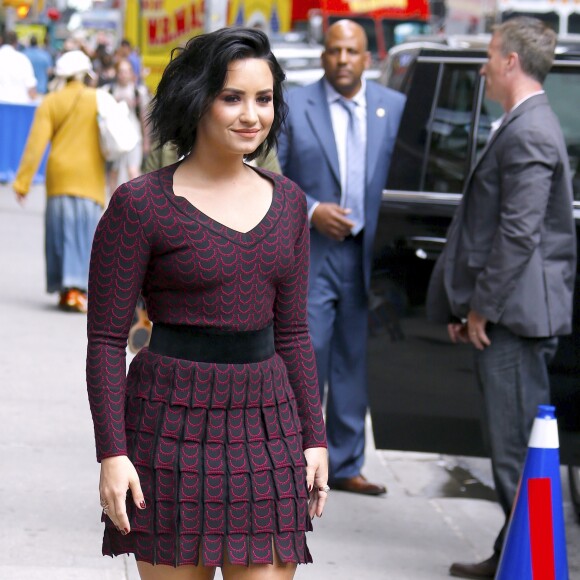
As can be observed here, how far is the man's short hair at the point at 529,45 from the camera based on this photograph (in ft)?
15.9

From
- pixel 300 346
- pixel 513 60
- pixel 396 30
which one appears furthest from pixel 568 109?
pixel 396 30

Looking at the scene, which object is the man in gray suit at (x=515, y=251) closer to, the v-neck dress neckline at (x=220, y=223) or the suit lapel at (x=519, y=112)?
the suit lapel at (x=519, y=112)

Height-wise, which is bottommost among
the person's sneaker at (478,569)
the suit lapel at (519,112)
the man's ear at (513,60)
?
the person's sneaker at (478,569)

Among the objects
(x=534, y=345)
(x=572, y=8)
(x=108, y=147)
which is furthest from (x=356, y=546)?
(x=572, y=8)

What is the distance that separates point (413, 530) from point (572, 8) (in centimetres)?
2442

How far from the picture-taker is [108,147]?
34.4 ft

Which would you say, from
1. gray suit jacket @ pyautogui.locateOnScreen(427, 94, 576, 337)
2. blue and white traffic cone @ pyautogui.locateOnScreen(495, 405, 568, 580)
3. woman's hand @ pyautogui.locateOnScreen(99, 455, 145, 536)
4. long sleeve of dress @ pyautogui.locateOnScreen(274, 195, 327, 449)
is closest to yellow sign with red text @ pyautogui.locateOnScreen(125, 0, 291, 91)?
gray suit jacket @ pyautogui.locateOnScreen(427, 94, 576, 337)

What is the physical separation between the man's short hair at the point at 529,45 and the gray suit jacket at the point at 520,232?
0.11 metres

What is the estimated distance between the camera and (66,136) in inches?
411

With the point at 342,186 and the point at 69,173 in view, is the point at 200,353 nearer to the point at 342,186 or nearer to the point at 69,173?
the point at 342,186

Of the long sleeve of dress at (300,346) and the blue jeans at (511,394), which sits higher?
the long sleeve of dress at (300,346)

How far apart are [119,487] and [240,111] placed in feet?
2.73

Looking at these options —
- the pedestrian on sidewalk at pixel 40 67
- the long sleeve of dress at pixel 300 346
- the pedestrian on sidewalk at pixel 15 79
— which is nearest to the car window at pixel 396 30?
the pedestrian on sidewalk at pixel 40 67

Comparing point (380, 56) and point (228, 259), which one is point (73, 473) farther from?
point (380, 56)
